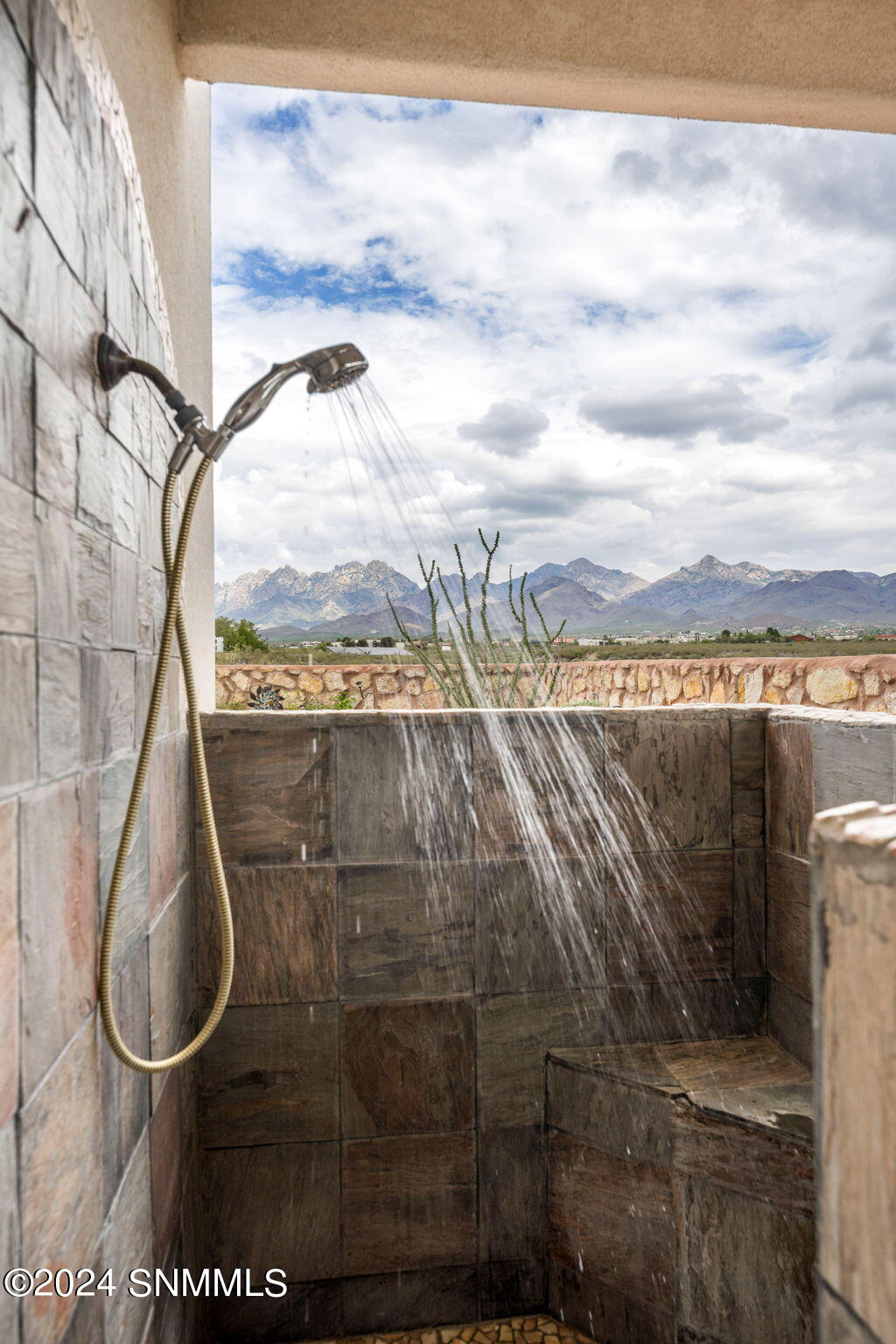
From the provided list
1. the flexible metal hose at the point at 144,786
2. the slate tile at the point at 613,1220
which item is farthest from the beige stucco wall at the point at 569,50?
the slate tile at the point at 613,1220

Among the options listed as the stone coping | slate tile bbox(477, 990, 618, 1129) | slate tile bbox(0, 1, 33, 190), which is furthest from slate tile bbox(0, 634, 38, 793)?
slate tile bbox(477, 990, 618, 1129)

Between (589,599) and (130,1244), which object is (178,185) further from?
(589,599)

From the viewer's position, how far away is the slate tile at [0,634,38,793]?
65 cm

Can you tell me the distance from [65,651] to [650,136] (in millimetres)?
3436

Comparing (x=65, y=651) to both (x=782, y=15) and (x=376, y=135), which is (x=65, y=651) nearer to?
(x=782, y=15)

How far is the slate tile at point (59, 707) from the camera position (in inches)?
29.4

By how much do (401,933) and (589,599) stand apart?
4572mm

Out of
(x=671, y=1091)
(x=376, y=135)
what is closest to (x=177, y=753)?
(x=671, y=1091)

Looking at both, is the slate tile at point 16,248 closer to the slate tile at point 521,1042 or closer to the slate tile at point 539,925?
the slate tile at point 539,925

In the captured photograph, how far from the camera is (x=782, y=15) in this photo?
1.89 m

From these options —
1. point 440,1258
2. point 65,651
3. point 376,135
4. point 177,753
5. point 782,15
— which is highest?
point 376,135

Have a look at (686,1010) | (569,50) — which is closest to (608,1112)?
(686,1010)

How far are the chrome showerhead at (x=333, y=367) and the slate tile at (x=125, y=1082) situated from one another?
968 mm

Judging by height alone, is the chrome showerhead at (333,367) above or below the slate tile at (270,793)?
above
